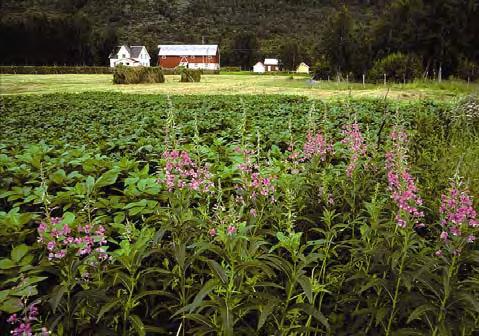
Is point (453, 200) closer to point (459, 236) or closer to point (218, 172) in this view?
point (459, 236)

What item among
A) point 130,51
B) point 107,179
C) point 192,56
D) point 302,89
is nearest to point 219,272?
point 107,179

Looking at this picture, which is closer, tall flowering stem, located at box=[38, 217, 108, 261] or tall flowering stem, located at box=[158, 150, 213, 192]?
tall flowering stem, located at box=[38, 217, 108, 261]

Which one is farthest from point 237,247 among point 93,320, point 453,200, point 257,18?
point 257,18

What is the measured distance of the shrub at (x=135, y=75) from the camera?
3656 centimetres

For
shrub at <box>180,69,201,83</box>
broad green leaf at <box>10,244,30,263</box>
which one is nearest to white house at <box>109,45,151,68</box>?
shrub at <box>180,69,201,83</box>

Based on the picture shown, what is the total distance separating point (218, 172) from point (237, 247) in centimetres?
164

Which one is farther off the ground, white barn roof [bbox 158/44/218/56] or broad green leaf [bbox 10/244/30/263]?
white barn roof [bbox 158/44/218/56]

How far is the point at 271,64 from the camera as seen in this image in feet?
314

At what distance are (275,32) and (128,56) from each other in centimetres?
4766

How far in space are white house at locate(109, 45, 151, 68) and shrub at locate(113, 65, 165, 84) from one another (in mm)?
37264

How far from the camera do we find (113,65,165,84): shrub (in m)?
36.6

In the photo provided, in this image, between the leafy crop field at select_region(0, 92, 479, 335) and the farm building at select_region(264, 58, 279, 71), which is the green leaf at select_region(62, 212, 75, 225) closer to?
the leafy crop field at select_region(0, 92, 479, 335)

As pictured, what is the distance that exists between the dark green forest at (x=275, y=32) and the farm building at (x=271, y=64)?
179 centimetres

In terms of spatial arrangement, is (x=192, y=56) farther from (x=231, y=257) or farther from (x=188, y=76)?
(x=231, y=257)
